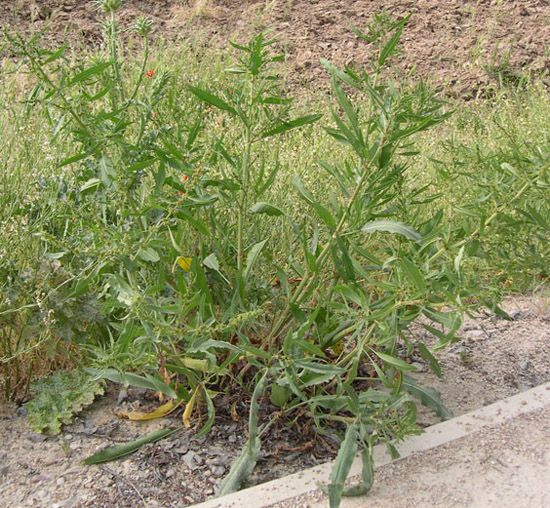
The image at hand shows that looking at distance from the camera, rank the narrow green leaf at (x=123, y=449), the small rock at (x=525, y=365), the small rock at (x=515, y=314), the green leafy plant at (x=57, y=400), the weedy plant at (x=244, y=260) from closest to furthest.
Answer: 1. the weedy plant at (x=244, y=260)
2. the narrow green leaf at (x=123, y=449)
3. the green leafy plant at (x=57, y=400)
4. the small rock at (x=525, y=365)
5. the small rock at (x=515, y=314)

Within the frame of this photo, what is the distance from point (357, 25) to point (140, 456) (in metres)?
5.99

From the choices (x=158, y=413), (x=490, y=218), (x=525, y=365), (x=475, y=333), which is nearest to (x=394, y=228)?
(x=490, y=218)

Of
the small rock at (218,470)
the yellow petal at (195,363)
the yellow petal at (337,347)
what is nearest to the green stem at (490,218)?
the yellow petal at (337,347)

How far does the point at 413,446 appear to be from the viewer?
201 cm

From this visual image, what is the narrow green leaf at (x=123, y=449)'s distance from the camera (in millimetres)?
1969

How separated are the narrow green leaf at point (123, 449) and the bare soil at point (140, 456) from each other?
0.06ft

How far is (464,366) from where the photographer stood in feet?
8.73

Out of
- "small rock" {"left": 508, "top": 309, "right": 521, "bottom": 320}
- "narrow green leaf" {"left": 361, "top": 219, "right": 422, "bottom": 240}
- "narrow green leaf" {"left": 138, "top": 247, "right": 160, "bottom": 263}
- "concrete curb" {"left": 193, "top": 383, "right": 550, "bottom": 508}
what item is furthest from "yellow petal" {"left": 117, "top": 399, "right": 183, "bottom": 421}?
"small rock" {"left": 508, "top": 309, "right": 521, "bottom": 320}

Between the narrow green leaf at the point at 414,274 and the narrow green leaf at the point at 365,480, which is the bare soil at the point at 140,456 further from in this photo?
the narrow green leaf at the point at 414,274

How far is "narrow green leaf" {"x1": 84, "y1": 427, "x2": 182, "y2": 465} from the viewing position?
1969mm

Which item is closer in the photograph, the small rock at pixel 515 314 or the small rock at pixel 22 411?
the small rock at pixel 22 411

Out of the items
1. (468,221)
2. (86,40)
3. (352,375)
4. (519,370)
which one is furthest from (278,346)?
(86,40)

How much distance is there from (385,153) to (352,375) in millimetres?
603

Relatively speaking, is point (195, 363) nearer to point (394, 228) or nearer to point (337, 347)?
point (337, 347)
